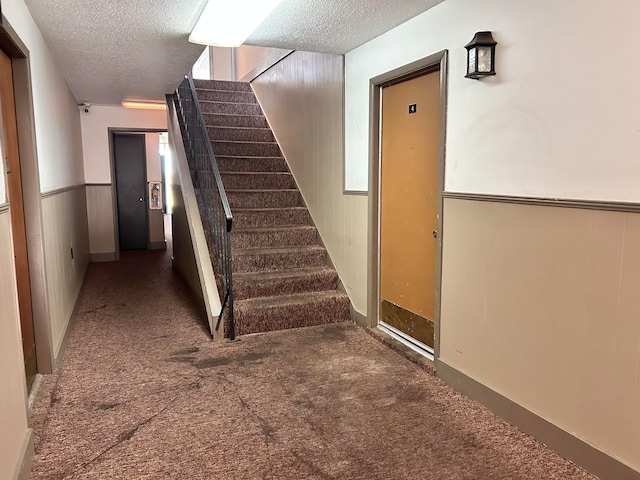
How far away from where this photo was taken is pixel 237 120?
244 inches

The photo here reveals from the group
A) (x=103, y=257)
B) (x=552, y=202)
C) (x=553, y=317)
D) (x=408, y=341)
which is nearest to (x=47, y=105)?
(x=408, y=341)

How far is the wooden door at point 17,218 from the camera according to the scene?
8.52 feet

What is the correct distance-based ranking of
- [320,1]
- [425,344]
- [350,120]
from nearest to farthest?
[320,1], [425,344], [350,120]

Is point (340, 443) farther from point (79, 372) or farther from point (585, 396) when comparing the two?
point (79, 372)

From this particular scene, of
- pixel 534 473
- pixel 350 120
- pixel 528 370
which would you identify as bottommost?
pixel 534 473

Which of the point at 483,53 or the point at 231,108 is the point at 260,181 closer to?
the point at 231,108

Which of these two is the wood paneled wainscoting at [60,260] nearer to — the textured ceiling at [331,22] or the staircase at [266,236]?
the staircase at [266,236]

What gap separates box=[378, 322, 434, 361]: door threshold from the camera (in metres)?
3.19

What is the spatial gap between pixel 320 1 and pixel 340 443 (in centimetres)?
238

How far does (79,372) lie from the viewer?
3.03 metres

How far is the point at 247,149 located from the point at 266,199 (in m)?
0.96

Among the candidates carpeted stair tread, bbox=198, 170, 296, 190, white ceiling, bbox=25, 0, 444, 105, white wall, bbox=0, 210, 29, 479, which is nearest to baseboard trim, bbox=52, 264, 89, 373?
white wall, bbox=0, 210, 29, 479

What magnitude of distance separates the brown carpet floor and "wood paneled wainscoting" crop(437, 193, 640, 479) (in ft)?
0.53

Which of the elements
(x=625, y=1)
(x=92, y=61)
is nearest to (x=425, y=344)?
(x=625, y=1)
